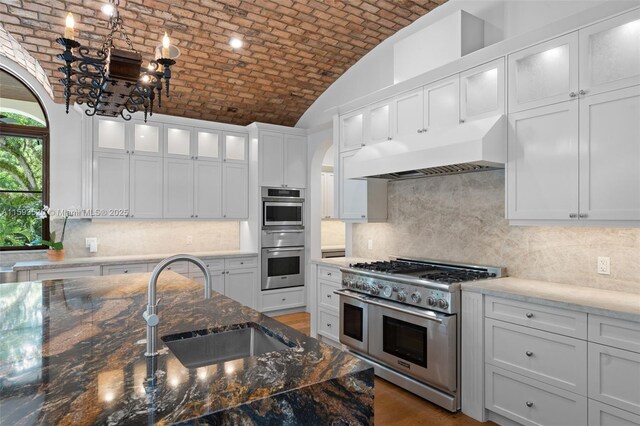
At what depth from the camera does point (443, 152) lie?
9.87ft

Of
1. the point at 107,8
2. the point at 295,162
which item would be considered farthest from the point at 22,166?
the point at 295,162

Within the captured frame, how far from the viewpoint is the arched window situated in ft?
15.2

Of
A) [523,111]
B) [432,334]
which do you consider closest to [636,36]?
[523,111]

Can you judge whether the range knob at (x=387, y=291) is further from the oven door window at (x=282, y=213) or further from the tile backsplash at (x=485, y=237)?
the oven door window at (x=282, y=213)

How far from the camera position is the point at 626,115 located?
2277 mm

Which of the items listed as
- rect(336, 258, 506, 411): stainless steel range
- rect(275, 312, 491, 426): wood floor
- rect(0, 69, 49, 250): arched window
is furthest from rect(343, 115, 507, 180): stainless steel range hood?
rect(0, 69, 49, 250): arched window

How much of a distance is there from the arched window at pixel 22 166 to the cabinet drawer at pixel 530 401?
493 cm

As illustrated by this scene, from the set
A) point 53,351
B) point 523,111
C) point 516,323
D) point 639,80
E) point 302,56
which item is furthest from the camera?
point 302,56

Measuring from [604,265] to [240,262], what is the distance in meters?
4.04

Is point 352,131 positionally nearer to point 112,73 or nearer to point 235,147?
point 235,147

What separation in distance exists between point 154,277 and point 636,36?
2783 millimetres

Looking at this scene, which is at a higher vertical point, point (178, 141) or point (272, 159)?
point (178, 141)

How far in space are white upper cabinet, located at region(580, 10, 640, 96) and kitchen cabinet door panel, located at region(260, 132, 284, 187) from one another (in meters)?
3.88

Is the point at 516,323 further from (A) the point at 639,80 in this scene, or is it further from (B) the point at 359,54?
(B) the point at 359,54
